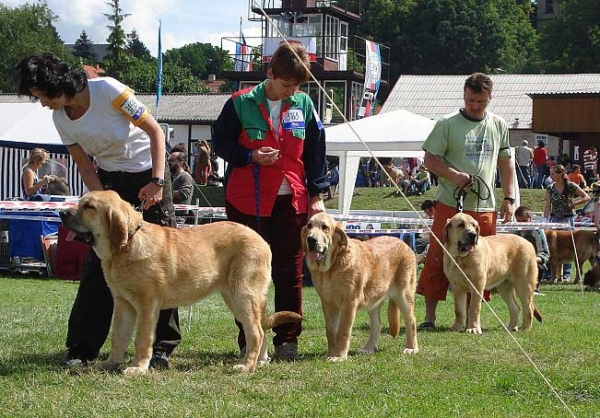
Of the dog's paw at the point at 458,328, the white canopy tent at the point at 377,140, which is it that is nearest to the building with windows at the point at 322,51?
the white canopy tent at the point at 377,140

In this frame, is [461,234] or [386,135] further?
[386,135]

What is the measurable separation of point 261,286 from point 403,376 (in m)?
1.03

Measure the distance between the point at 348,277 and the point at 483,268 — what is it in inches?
82.1

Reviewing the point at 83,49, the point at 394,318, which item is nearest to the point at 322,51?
the point at 394,318

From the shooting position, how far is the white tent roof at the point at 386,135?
17984 mm

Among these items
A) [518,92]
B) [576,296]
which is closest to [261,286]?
[576,296]

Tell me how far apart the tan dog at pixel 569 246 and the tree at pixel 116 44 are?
62.9 m

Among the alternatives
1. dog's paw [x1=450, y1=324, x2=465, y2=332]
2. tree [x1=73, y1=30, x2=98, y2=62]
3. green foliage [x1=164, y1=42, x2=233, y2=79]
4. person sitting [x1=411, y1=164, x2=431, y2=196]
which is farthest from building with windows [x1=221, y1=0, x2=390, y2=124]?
tree [x1=73, y1=30, x2=98, y2=62]

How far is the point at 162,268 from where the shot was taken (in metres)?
5.39

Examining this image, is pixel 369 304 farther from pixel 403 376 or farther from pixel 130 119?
pixel 130 119

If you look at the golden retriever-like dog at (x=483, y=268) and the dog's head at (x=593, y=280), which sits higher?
the golden retriever-like dog at (x=483, y=268)

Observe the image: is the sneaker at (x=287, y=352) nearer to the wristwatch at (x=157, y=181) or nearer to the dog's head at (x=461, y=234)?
the wristwatch at (x=157, y=181)

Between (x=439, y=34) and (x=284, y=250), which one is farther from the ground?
(x=439, y=34)

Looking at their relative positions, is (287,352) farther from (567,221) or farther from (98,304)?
(567,221)
